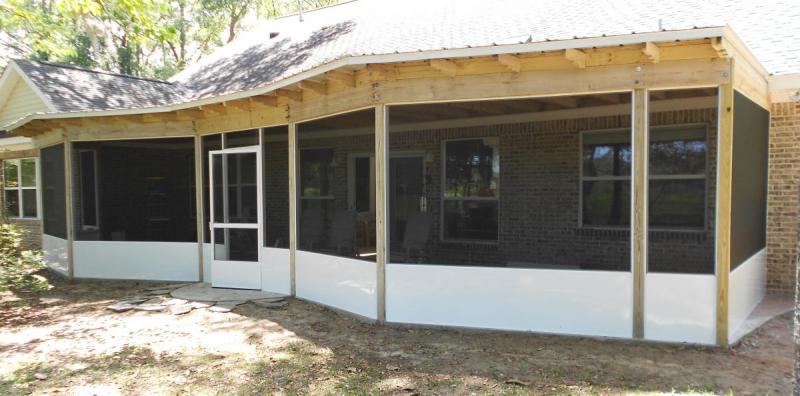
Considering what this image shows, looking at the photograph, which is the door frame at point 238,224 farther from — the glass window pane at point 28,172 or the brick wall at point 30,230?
the glass window pane at point 28,172

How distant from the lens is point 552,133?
29.9 feet

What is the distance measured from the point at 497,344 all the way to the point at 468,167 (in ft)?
17.3

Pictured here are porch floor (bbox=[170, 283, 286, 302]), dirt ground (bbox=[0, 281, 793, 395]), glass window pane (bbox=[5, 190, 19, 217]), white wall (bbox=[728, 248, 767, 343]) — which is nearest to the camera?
dirt ground (bbox=[0, 281, 793, 395])

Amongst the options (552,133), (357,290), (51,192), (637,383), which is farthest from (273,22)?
(637,383)

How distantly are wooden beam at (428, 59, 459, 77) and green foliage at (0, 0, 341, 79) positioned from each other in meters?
10.6

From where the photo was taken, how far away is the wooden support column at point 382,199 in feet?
19.4

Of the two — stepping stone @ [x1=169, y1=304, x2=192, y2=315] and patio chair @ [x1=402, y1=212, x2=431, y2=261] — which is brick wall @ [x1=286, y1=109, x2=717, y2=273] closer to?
patio chair @ [x1=402, y1=212, x2=431, y2=261]

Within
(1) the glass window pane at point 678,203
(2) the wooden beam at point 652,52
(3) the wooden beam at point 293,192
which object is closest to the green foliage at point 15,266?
(3) the wooden beam at point 293,192

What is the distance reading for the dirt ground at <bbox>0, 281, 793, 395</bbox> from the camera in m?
4.21

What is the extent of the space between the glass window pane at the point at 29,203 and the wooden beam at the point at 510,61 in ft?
42.8

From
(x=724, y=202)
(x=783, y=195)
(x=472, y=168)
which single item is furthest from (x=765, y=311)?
(x=472, y=168)

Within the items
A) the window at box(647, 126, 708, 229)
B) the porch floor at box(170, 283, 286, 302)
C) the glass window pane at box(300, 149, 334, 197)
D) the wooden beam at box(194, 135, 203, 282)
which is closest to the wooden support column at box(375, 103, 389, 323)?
the porch floor at box(170, 283, 286, 302)

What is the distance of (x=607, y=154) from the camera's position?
8.73m

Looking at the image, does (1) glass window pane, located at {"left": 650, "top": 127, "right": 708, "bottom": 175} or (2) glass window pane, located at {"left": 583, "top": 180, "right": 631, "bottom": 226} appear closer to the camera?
(1) glass window pane, located at {"left": 650, "top": 127, "right": 708, "bottom": 175}
